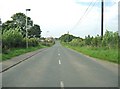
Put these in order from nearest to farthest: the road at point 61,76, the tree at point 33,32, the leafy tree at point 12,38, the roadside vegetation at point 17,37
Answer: the road at point 61,76
the roadside vegetation at point 17,37
the leafy tree at point 12,38
the tree at point 33,32

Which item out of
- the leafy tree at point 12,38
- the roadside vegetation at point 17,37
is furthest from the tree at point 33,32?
the leafy tree at point 12,38

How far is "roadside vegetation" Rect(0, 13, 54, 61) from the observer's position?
39.4m

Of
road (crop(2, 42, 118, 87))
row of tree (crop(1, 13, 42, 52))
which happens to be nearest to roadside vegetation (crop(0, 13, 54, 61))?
row of tree (crop(1, 13, 42, 52))

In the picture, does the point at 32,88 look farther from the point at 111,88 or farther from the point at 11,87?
the point at 111,88

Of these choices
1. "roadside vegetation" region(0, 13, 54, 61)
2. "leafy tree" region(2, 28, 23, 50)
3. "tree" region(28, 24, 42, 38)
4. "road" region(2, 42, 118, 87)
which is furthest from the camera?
"tree" region(28, 24, 42, 38)

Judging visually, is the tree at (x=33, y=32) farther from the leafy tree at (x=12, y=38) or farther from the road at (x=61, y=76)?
the road at (x=61, y=76)

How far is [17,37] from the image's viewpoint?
52469 millimetres

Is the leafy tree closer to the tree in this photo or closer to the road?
the road

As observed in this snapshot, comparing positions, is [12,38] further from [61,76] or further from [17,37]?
[61,76]

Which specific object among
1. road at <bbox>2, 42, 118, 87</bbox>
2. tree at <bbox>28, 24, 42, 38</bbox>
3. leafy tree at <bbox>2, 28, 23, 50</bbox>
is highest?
tree at <bbox>28, 24, 42, 38</bbox>

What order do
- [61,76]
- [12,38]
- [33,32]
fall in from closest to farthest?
[61,76] < [12,38] < [33,32]

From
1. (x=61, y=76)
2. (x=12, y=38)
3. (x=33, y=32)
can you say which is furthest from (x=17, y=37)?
(x=33, y=32)

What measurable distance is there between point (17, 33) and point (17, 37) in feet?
3.36

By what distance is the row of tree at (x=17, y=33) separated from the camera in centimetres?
4483
